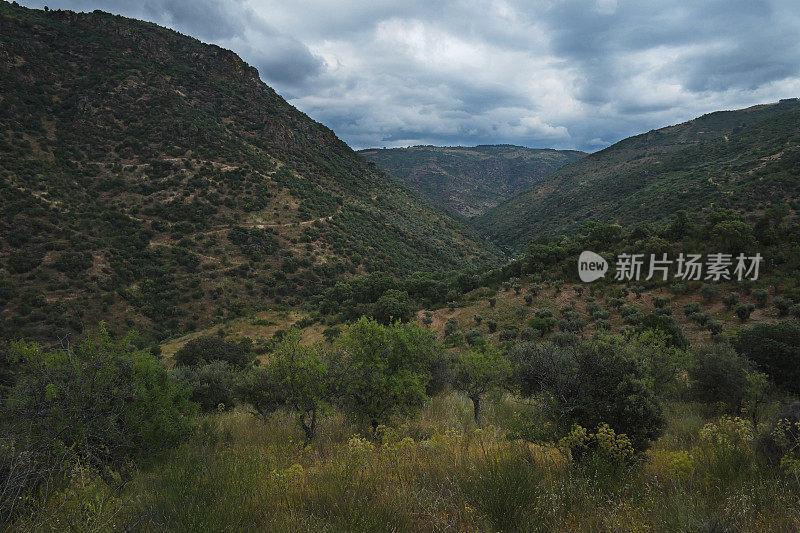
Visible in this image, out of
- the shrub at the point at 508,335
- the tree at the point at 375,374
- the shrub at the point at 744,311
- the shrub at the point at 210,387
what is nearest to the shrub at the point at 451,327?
the shrub at the point at 508,335

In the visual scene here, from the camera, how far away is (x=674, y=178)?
3088 inches

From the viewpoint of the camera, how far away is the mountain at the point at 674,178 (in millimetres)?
50625

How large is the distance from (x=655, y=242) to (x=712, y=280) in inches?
207

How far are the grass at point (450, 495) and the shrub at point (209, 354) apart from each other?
20.1 meters

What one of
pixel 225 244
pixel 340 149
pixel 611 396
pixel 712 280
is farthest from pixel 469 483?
pixel 340 149

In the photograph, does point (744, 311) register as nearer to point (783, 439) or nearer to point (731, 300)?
point (731, 300)

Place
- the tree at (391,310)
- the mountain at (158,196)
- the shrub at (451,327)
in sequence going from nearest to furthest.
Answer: the shrub at (451,327)
the tree at (391,310)
the mountain at (158,196)

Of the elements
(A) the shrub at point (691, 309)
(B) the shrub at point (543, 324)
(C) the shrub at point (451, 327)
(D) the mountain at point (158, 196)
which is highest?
(D) the mountain at point (158, 196)

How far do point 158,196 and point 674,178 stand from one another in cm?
11104

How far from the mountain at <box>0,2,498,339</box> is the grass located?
41.9 m

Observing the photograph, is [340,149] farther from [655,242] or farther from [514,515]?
[514,515]

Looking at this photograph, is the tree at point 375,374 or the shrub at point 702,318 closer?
the tree at point 375,374

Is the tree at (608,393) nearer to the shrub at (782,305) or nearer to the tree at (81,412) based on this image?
the tree at (81,412)

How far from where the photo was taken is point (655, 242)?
3052 cm
